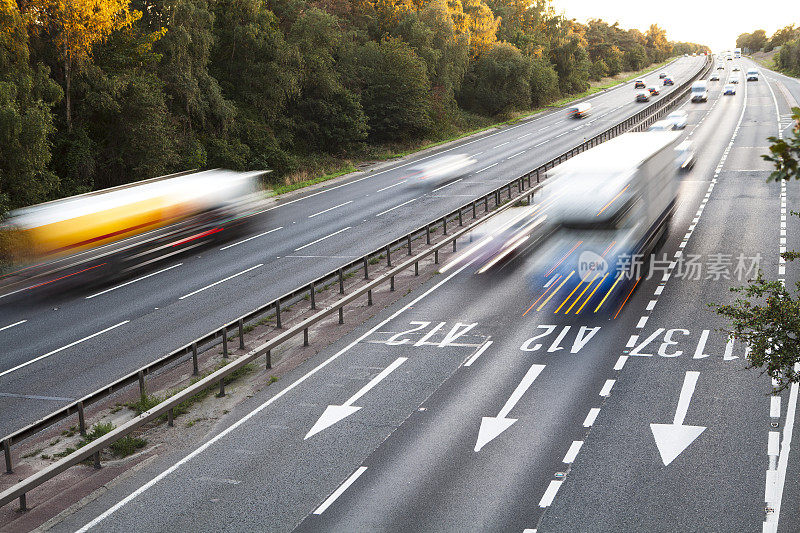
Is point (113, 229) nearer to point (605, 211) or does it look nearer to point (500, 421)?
point (605, 211)

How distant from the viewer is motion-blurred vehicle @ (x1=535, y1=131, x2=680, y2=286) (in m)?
21.1

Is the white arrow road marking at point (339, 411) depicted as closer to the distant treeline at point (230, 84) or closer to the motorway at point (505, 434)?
the motorway at point (505, 434)

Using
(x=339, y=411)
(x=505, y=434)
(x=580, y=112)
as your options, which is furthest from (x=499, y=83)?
(x=505, y=434)


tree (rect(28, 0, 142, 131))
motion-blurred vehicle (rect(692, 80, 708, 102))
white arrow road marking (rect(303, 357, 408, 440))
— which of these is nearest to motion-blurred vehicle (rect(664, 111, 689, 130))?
motion-blurred vehicle (rect(692, 80, 708, 102))

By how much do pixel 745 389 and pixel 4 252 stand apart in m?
22.2

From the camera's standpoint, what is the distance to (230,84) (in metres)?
48.9

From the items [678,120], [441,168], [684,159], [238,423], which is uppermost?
[678,120]

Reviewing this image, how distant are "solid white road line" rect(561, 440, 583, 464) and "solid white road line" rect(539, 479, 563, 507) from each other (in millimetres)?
641

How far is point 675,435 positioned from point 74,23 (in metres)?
31.0

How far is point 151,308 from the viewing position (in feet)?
64.3

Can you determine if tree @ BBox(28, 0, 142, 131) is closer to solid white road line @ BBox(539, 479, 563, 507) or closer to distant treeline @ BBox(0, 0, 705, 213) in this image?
distant treeline @ BBox(0, 0, 705, 213)

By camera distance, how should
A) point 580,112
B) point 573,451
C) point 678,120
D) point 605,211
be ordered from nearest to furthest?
1. point 573,451
2. point 605,211
3. point 678,120
4. point 580,112

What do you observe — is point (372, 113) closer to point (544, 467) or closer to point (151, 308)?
point (151, 308)

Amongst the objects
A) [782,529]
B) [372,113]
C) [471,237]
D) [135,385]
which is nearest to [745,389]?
[782,529]
